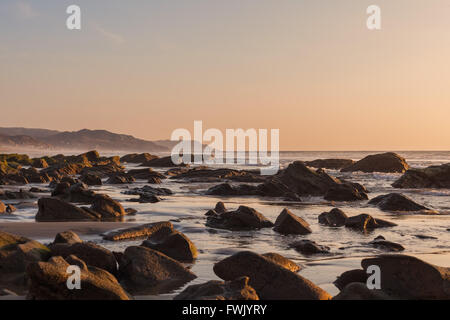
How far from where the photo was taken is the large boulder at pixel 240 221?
42.5ft

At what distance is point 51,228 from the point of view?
11570 millimetres

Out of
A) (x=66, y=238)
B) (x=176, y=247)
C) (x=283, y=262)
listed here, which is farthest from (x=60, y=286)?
(x=283, y=262)

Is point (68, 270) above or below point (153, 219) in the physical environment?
above

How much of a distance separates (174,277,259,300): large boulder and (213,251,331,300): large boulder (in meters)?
0.74

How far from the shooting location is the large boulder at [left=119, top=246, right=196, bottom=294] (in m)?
6.96

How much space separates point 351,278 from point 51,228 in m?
7.79

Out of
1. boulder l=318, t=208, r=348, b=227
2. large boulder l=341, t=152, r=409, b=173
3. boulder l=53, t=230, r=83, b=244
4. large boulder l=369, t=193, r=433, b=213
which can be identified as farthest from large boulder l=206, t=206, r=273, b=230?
large boulder l=341, t=152, r=409, b=173

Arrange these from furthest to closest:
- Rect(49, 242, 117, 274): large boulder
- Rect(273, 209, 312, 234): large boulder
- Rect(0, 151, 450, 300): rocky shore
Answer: Rect(273, 209, 312, 234): large boulder → Rect(49, 242, 117, 274): large boulder → Rect(0, 151, 450, 300): rocky shore

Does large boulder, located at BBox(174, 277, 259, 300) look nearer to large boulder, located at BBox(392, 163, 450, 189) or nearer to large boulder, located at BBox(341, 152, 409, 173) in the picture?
large boulder, located at BBox(392, 163, 450, 189)

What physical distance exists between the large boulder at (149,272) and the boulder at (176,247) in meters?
1.14

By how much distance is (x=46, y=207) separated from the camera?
13.7 meters
